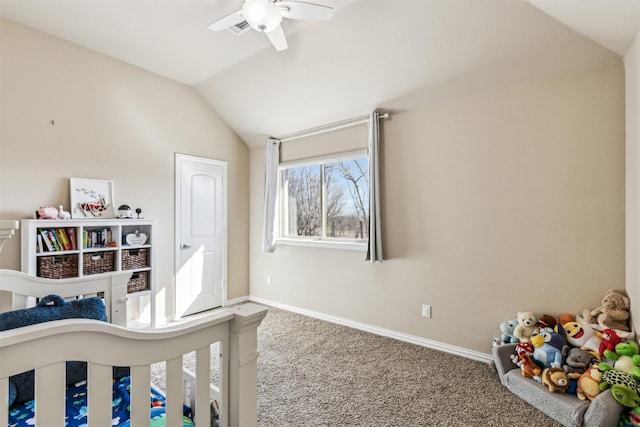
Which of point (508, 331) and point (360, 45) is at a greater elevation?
point (360, 45)

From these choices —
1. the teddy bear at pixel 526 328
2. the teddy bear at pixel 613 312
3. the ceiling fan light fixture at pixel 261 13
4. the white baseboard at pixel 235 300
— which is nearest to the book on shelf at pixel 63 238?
the white baseboard at pixel 235 300

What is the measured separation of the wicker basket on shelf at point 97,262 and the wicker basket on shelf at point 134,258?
120 mm

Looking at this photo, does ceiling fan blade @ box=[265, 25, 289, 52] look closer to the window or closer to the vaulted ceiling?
the vaulted ceiling

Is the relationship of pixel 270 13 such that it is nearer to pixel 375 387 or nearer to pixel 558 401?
pixel 375 387

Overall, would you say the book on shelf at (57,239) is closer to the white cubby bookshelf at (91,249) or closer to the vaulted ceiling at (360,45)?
the white cubby bookshelf at (91,249)

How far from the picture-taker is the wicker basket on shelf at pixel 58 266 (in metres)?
2.69

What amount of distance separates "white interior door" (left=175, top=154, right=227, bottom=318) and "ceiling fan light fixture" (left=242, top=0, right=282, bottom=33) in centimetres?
237

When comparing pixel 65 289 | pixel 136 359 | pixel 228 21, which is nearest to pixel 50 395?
pixel 136 359

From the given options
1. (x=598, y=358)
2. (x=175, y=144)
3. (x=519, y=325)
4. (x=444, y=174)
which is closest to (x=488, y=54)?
(x=444, y=174)

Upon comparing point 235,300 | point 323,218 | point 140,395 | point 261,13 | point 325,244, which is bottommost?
point 235,300

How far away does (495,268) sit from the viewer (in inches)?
104

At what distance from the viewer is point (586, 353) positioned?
2.05m

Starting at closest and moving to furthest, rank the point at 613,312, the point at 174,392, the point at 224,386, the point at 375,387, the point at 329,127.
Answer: the point at 174,392 → the point at 224,386 → the point at 613,312 → the point at 375,387 → the point at 329,127

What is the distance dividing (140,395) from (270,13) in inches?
80.3
